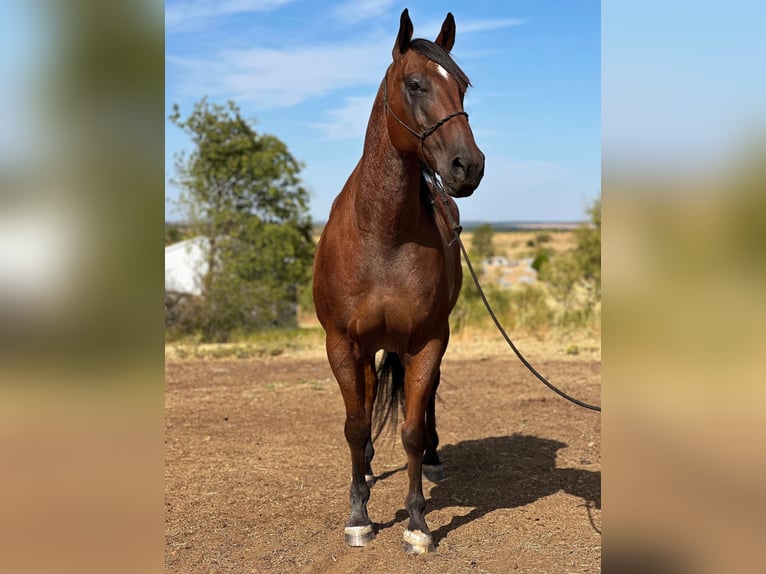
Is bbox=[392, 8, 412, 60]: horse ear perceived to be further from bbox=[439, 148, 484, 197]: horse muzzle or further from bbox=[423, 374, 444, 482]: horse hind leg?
bbox=[423, 374, 444, 482]: horse hind leg

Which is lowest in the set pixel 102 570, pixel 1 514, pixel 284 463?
pixel 284 463

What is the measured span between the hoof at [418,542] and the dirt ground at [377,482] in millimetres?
51

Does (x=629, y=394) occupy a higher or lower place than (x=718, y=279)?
lower

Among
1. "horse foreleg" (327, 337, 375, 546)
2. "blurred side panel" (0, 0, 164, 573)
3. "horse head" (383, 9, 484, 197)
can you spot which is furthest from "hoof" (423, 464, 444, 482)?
"blurred side panel" (0, 0, 164, 573)

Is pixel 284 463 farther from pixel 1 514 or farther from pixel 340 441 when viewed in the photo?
pixel 1 514

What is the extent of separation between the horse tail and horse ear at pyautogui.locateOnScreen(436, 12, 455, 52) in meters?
2.34

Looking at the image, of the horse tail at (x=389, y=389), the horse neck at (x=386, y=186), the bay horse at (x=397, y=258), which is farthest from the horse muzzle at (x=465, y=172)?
the horse tail at (x=389, y=389)

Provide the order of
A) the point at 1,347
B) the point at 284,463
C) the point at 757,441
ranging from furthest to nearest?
the point at 284,463 → the point at 757,441 → the point at 1,347

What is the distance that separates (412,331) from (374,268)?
0.41 metres

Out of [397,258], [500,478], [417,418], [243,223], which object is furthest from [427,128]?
[243,223]

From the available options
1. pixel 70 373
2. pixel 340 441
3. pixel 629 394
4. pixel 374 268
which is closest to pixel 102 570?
pixel 70 373

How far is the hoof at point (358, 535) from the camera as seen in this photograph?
3986mm

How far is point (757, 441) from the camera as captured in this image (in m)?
1.42

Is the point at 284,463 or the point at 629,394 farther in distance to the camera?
the point at 284,463
